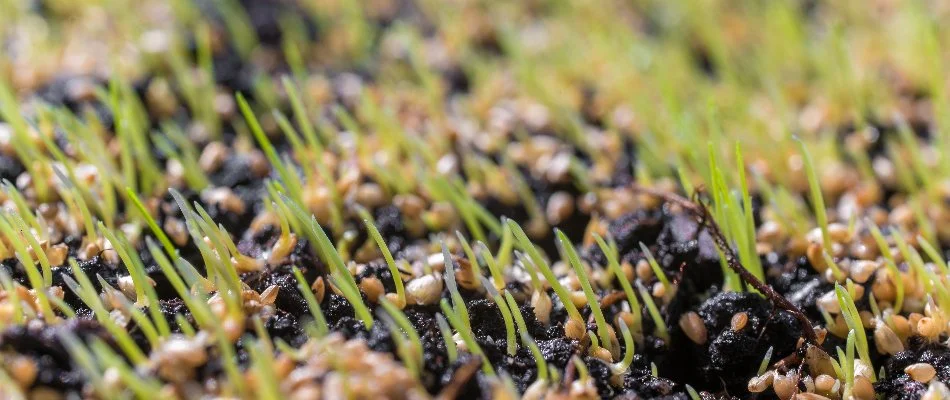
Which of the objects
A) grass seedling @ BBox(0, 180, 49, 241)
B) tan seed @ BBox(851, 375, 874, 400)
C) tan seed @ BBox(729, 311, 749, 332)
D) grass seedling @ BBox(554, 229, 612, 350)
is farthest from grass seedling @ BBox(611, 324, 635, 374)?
grass seedling @ BBox(0, 180, 49, 241)

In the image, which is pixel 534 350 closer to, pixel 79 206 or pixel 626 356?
pixel 626 356

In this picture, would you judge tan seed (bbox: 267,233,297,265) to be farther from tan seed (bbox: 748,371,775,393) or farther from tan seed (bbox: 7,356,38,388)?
tan seed (bbox: 748,371,775,393)

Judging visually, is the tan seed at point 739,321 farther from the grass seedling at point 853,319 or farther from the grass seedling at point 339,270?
the grass seedling at point 339,270

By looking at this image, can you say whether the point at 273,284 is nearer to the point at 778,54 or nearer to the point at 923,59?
the point at 778,54

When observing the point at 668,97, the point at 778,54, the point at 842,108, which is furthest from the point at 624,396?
the point at 778,54

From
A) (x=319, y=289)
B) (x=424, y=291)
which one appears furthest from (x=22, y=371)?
(x=424, y=291)

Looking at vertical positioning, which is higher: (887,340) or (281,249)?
(281,249)

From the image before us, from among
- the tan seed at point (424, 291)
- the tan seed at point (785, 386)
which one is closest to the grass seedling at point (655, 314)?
the tan seed at point (785, 386)
